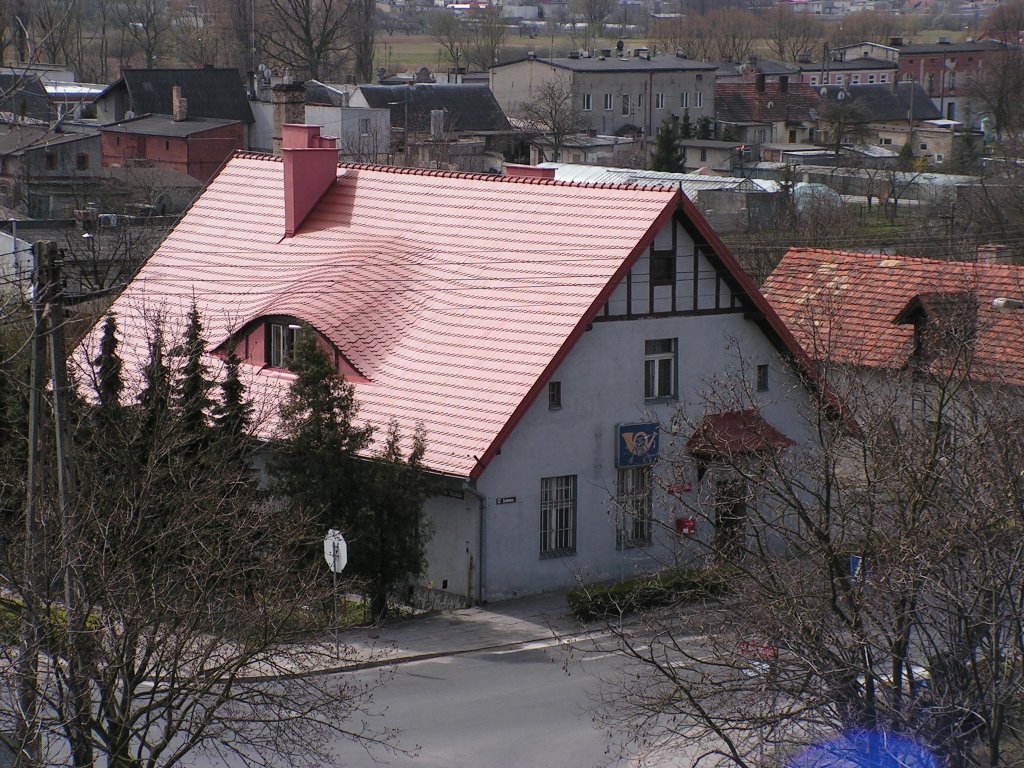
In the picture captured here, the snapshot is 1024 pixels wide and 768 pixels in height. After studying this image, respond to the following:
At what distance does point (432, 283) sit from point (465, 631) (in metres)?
7.25

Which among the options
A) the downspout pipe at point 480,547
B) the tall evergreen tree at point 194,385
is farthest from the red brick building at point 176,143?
the downspout pipe at point 480,547

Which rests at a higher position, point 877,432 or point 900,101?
point 900,101

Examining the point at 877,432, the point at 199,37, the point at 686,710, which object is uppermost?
the point at 199,37

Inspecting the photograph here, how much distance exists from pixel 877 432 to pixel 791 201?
4831 centimetres

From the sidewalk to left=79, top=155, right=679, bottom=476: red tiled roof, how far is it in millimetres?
2360

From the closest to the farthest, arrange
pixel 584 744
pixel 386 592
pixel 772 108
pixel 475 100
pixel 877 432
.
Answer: pixel 877 432 < pixel 584 744 < pixel 386 592 < pixel 475 100 < pixel 772 108

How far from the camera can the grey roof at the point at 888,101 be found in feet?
390

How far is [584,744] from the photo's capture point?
19422mm

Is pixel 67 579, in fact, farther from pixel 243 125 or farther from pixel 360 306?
pixel 243 125

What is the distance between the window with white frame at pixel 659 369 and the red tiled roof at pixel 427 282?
181 cm

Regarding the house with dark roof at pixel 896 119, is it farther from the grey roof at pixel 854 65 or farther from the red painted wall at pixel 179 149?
the red painted wall at pixel 179 149

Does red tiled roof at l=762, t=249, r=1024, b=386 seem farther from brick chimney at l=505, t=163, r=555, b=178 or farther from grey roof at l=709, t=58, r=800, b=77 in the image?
A: grey roof at l=709, t=58, r=800, b=77

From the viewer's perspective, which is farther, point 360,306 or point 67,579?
point 360,306

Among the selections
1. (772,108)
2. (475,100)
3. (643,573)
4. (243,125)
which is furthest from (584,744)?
(772,108)
